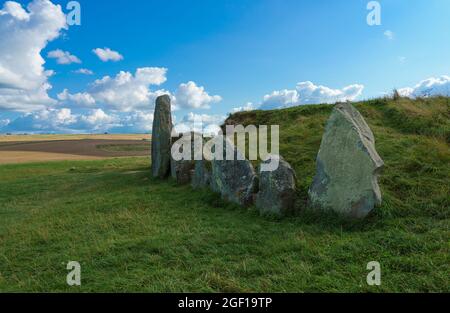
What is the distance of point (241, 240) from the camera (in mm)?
8375

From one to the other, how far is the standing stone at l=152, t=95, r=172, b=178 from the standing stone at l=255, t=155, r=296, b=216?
31.6 ft

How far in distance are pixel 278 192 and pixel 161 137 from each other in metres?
11.3

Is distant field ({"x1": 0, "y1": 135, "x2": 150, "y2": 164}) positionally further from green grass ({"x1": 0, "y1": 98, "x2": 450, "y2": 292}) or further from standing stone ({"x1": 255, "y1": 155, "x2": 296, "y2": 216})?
standing stone ({"x1": 255, "y1": 155, "x2": 296, "y2": 216})

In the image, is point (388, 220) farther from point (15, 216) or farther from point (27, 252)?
point (15, 216)

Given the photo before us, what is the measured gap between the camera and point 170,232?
9148mm

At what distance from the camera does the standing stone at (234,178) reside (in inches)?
444

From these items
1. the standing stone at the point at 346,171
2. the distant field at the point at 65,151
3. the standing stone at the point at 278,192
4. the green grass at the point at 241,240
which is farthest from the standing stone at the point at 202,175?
the distant field at the point at 65,151

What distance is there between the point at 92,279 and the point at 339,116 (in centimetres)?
762

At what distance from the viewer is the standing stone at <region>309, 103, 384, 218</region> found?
8711 mm

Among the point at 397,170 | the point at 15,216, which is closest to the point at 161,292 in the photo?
the point at 397,170

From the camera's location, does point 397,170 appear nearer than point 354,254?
No

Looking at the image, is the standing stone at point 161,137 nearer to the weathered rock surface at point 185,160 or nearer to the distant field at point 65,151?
the weathered rock surface at point 185,160

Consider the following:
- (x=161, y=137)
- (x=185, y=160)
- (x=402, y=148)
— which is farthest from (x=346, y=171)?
(x=161, y=137)

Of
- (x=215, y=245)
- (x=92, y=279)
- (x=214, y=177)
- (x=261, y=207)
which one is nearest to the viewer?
(x=92, y=279)
